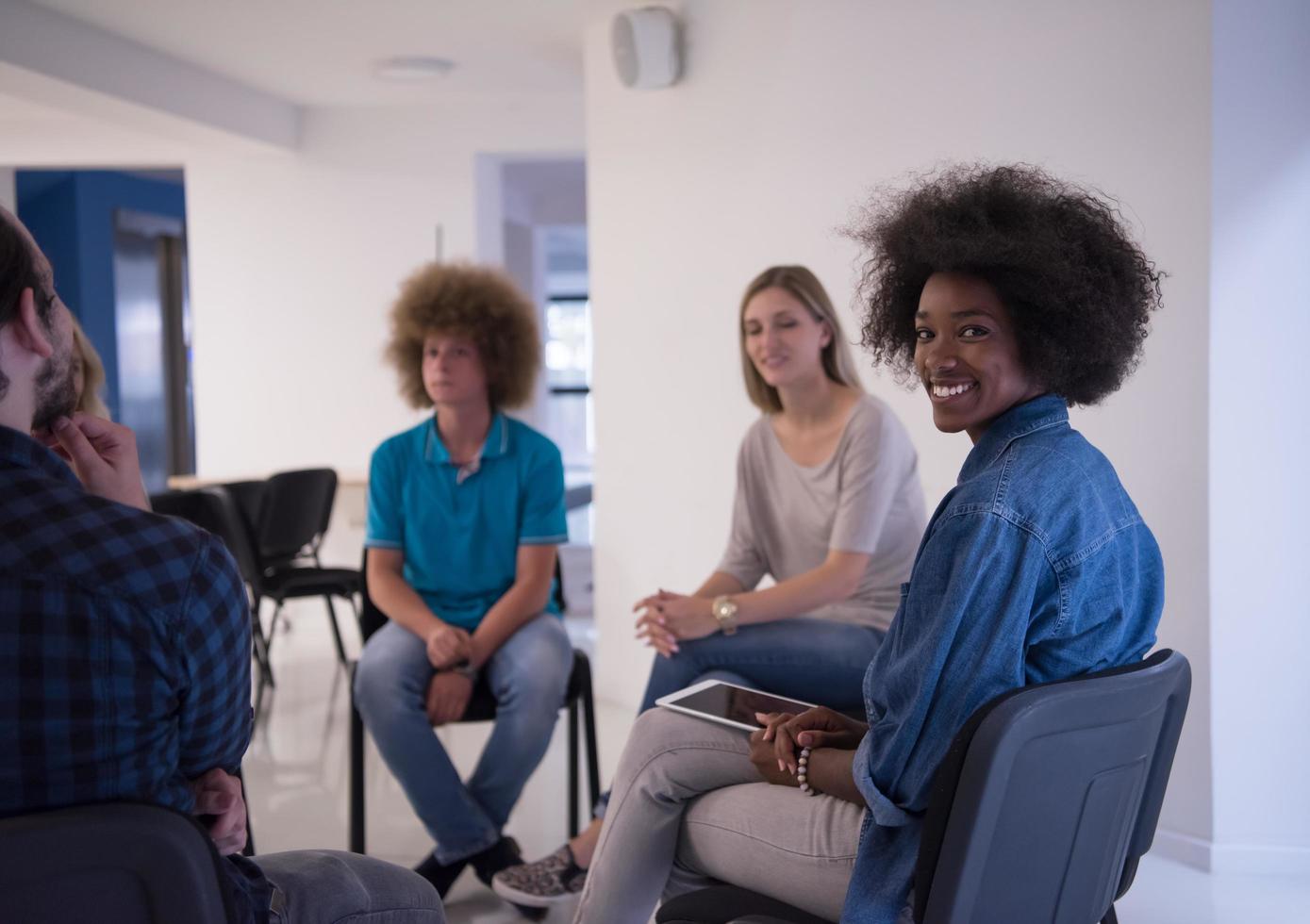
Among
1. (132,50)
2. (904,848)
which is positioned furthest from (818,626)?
(132,50)

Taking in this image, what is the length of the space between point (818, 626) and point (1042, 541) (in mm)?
1031

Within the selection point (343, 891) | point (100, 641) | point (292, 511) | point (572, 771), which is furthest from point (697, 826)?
point (292, 511)

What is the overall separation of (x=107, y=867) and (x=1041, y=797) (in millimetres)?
900

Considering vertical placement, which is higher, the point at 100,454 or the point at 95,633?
the point at 100,454

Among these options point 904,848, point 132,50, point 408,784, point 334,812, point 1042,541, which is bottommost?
point 334,812

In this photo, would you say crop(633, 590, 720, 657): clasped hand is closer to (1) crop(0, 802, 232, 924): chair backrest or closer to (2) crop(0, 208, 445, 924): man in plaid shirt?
(2) crop(0, 208, 445, 924): man in plaid shirt

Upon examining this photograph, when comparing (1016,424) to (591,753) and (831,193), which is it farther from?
(831,193)

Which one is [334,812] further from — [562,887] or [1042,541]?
[1042,541]

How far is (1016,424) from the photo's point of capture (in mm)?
1398

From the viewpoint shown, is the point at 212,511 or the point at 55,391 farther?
the point at 212,511

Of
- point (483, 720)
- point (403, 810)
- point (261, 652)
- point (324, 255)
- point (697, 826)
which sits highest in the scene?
point (324, 255)

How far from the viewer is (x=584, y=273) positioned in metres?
15.5

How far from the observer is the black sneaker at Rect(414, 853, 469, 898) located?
97.7 inches

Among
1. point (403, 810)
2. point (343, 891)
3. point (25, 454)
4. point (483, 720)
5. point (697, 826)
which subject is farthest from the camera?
point (403, 810)
